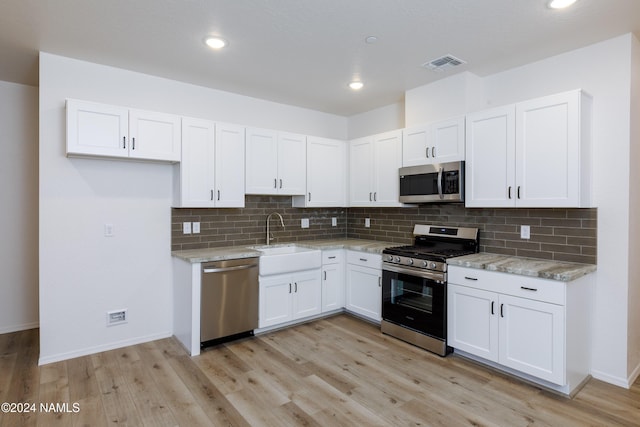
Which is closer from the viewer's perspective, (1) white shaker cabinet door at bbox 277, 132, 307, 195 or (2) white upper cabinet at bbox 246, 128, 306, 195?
(2) white upper cabinet at bbox 246, 128, 306, 195

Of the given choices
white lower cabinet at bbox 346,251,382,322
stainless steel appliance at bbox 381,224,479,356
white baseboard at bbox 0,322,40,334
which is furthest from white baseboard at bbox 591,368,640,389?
white baseboard at bbox 0,322,40,334

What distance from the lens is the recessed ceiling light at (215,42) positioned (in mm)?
2836

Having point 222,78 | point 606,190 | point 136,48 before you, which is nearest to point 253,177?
point 222,78

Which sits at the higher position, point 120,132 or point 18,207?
point 120,132

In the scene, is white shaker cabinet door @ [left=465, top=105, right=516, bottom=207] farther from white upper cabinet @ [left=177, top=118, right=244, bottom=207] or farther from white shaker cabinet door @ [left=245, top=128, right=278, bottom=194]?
white upper cabinet @ [left=177, top=118, right=244, bottom=207]

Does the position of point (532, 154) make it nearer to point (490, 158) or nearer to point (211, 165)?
point (490, 158)

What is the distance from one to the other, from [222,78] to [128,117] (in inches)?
39.9

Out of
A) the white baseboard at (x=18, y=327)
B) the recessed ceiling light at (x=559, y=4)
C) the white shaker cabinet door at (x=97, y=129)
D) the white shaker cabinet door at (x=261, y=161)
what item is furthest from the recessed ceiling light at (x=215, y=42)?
the white baseboard at (x=18, y=327)

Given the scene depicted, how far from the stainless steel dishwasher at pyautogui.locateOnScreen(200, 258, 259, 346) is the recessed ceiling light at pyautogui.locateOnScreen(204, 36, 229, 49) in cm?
190

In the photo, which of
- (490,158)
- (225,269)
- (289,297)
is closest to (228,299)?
(225,269)

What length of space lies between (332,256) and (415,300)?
3.90ft

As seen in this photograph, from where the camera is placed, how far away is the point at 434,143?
145 inches

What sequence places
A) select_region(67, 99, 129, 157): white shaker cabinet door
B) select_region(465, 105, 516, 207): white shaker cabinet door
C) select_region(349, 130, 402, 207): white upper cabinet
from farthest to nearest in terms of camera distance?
select_region(349, 130, 402, 207): white upper cabinet
select_region(465, 105, 516, 207): white shaker cabinet door
select_region(67, 99, 129, 157): white shaker cabinet door

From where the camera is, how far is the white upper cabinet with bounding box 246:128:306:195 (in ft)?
13.1
